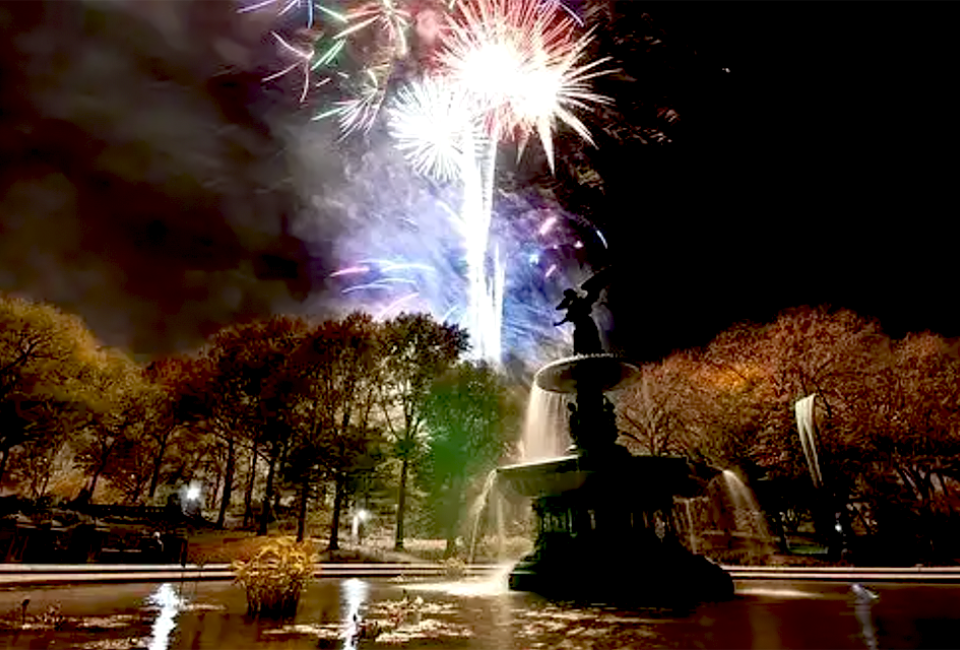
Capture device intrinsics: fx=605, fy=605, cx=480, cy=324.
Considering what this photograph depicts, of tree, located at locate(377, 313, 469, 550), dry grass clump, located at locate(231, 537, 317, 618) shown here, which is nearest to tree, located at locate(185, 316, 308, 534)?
tree, located at locate(377, 313, 469, 550)

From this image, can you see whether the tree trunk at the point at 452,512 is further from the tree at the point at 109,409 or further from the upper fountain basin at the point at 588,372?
the tree at the point at 109,409

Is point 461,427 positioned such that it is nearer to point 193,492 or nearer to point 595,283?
point 595,283

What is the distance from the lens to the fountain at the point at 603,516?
11.1 m

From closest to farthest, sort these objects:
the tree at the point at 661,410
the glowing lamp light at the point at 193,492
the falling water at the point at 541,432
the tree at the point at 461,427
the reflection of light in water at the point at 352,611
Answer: the reflection of light in water at the point at 352,611
the falling water at the point at 541,432
the tree at the point at 461,427
the tree at the point at 661,410
the glowing lamp light at the point at 193,492

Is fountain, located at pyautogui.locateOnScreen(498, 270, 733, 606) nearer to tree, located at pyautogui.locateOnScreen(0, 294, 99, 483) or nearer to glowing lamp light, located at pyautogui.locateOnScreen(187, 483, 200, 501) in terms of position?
tree, located at pyautogui.locateOnScreen(0, 294, 99, 483)

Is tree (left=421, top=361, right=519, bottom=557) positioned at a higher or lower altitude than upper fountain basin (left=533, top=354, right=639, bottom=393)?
higher

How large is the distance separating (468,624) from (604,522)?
5498 mm

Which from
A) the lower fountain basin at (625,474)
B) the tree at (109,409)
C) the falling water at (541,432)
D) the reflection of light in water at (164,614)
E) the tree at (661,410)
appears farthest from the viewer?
the tree at (109,409)

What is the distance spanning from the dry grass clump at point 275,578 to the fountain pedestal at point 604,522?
5240 mm

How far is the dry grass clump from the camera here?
819 cm

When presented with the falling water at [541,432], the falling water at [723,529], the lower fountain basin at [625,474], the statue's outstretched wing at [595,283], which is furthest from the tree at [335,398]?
the lower fountain basin at [625,474]

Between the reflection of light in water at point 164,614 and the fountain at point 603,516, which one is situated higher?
the fountain at point 603,516

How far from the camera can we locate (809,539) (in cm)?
3909

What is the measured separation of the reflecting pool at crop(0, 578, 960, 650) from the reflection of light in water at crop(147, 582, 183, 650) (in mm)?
19
